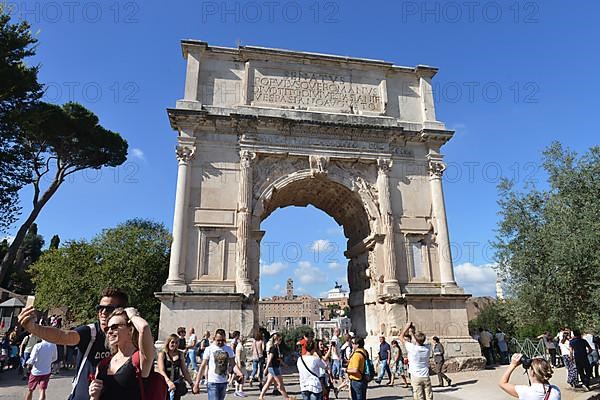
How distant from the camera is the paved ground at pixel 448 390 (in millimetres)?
9432

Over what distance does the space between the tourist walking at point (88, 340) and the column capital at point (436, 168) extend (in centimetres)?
1446

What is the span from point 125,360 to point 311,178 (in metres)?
12.7

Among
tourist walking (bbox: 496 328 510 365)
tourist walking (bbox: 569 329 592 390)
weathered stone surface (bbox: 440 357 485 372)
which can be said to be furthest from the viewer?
tourist walking (bbox: 496 328 510 365)

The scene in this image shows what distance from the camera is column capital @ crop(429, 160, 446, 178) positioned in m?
16.1

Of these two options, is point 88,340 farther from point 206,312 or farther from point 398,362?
point 398,362

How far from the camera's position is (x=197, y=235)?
1398 cm

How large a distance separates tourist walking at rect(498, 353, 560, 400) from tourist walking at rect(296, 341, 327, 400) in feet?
8.76

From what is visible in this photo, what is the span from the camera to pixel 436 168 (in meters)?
16.2

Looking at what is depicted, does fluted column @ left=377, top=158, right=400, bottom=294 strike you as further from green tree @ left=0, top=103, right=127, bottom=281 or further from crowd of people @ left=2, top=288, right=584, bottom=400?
green tree @ left=0, top=103, right=127, bottom=281

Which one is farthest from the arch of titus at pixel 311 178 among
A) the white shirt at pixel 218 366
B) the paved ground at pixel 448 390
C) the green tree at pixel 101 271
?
the green tree at pixel 101 271

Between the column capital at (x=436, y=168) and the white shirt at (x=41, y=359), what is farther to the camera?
the column capital at (x=436, y=168)

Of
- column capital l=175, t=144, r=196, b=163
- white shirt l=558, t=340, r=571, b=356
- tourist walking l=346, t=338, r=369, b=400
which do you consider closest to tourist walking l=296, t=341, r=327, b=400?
tourist walking l=346, t=338, r=369, b=400

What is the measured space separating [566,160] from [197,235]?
1178 centimetres

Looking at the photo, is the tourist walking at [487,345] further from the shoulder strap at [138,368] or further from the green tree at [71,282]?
the green tree at [71,282]
